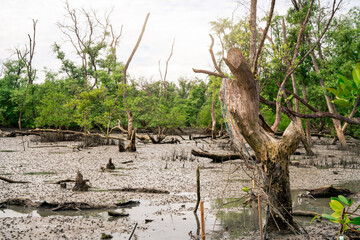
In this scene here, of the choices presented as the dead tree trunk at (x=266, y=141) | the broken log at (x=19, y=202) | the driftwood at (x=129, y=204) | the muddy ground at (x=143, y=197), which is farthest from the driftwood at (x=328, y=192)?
the broken log at (x=19, y=202)

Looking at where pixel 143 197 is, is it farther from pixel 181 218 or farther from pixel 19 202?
pixel 19 202

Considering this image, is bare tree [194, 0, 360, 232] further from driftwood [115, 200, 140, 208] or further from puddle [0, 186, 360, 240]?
driftwood [115, 200, 140, 208]

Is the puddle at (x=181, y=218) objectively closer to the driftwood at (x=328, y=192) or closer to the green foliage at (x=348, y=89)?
the driftwood at (x=328, y=192)

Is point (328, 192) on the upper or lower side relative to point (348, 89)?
lower

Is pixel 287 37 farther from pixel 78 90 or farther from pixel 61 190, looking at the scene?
pixel 78 90

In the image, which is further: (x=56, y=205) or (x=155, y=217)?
(x=56, y=205)

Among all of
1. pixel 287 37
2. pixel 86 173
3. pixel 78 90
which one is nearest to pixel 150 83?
pixel 78 90

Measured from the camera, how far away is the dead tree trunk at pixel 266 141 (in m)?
4.10

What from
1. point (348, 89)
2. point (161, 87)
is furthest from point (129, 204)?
point (161, 87)

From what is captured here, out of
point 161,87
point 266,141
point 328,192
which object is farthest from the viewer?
point 161,87

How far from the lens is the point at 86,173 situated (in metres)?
9.15

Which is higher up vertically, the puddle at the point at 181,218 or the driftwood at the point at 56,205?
the driftwood at the point at 56,205

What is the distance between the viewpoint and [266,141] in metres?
4.22

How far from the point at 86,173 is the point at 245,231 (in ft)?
19.2
